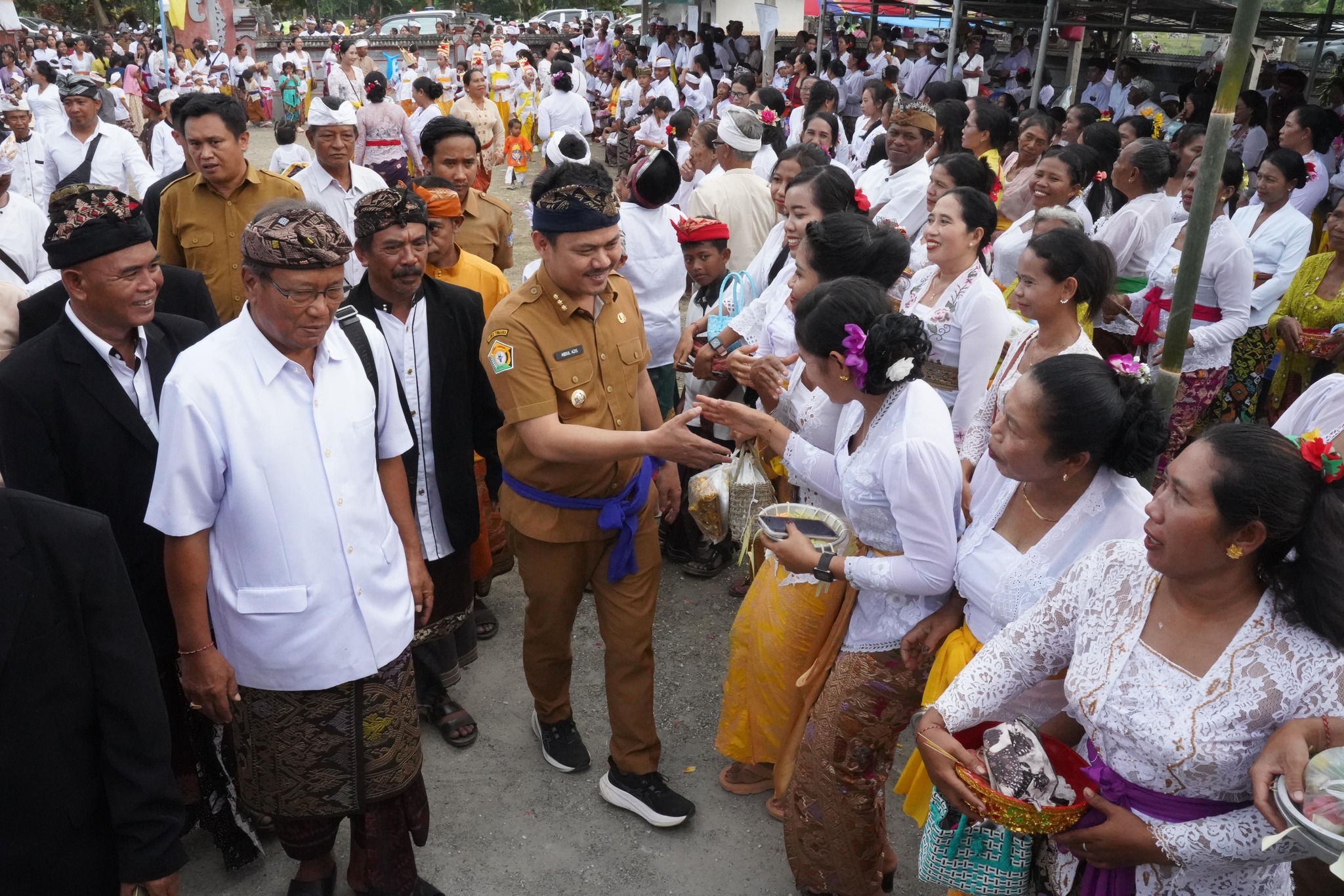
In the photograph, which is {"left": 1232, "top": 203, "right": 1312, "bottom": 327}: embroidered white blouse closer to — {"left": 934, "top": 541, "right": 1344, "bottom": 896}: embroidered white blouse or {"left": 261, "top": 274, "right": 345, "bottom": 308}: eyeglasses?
{"left": 934, "top": 541, "right": 1344, "bottom": 896}: embroidered white blouse

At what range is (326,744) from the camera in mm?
2754

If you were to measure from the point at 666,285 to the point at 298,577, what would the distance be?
2910 millimetres

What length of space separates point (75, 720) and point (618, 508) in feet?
5.71

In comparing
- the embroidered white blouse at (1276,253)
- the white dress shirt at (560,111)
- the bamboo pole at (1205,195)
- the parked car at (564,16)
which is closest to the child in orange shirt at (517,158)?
the white dress shirt at (560,111)

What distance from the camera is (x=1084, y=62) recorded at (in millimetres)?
15305

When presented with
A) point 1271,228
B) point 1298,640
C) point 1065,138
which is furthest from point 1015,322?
point 1065,138

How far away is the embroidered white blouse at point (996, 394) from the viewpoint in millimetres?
3701

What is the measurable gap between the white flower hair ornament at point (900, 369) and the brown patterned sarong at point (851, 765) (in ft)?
2.55

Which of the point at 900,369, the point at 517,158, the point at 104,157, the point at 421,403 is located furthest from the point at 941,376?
the point at 517,158

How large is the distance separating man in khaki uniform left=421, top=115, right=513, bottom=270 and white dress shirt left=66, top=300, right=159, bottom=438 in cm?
241

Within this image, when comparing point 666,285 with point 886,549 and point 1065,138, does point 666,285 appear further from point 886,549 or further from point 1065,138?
point 1065,138

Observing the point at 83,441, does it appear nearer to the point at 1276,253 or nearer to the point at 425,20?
the point at 1276,253

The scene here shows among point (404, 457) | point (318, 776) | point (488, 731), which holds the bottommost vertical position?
point (488, 731)

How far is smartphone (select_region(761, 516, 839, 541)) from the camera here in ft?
9.56
